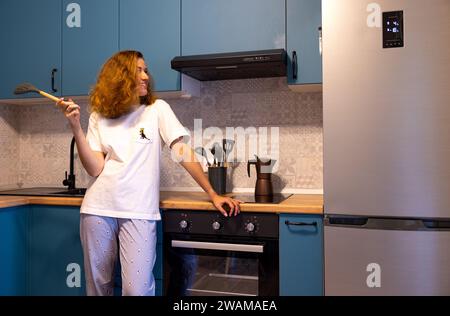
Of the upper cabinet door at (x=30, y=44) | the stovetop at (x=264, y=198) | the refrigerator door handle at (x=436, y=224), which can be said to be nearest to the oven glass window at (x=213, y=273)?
the stovetop at (x=264, y=198)

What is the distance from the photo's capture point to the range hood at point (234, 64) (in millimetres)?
1946

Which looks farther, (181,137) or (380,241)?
(181,137)

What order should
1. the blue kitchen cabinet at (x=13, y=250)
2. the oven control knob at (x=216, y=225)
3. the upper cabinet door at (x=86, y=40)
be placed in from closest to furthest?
the oven control knob at (x=216, y=225) → the blue kitchen cabinet at (x=13, y=250) → the upper cabinet door at (x=86, y=40)

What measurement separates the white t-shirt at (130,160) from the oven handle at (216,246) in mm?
165

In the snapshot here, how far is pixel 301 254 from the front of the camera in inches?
69.9

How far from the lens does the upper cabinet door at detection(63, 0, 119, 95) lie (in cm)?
230

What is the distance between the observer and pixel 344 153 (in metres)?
1.68

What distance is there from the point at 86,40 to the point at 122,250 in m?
1.23

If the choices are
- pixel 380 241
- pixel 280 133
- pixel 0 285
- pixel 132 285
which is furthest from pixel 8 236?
pixel 380 241
